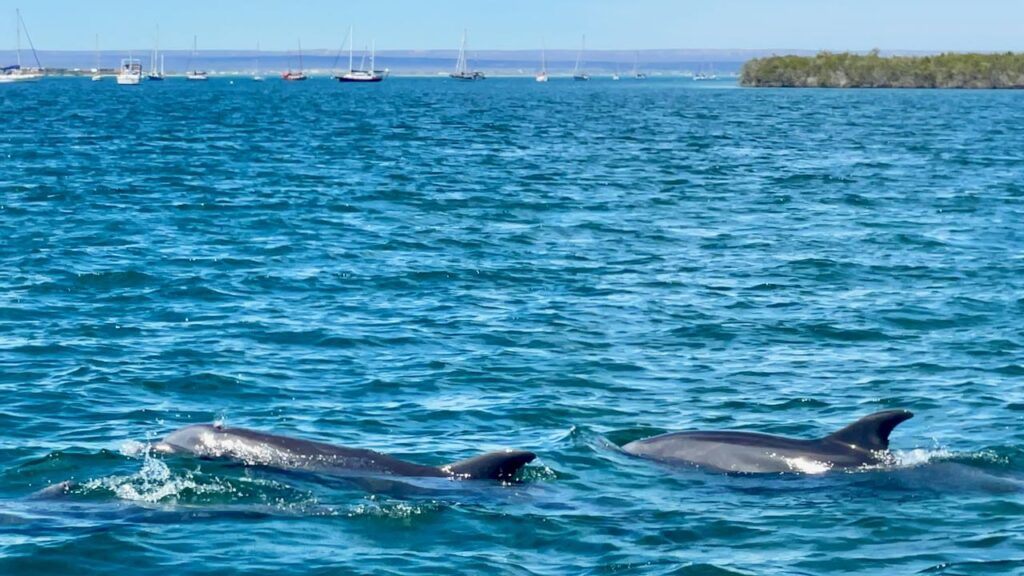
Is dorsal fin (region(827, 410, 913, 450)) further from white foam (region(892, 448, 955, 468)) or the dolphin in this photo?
white foam (region(892, 448, 955, 468))

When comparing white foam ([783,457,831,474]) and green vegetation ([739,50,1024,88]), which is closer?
white foam ([783,457,831,474])

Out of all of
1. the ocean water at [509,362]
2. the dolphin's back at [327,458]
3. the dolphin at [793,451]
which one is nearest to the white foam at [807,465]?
the dolphin at [793,451]

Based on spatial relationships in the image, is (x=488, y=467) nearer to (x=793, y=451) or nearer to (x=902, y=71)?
(x=793, y=451)

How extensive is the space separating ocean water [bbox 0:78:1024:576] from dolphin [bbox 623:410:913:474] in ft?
0.87

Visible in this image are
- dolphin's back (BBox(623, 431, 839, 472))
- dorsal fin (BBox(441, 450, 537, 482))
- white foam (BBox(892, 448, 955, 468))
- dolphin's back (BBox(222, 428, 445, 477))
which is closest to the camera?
dorsal fin (BBox(441, 450, 537, 482))

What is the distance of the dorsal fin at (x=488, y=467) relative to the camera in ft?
43.3

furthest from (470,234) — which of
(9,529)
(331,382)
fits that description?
(9,529)

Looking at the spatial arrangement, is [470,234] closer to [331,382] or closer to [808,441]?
[331,382]

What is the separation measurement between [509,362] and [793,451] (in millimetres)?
5937

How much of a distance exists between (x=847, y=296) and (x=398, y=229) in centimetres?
1196

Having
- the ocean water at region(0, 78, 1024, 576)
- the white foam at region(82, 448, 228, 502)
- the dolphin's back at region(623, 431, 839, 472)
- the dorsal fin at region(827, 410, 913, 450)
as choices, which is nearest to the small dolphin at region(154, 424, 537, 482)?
the ocean water at region(0, 78, 1024, 576)

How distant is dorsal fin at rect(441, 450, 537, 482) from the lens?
43.3 ft

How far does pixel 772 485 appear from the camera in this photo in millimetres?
13453

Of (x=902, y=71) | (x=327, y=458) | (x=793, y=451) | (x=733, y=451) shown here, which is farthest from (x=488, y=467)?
(x=902, y=71)
